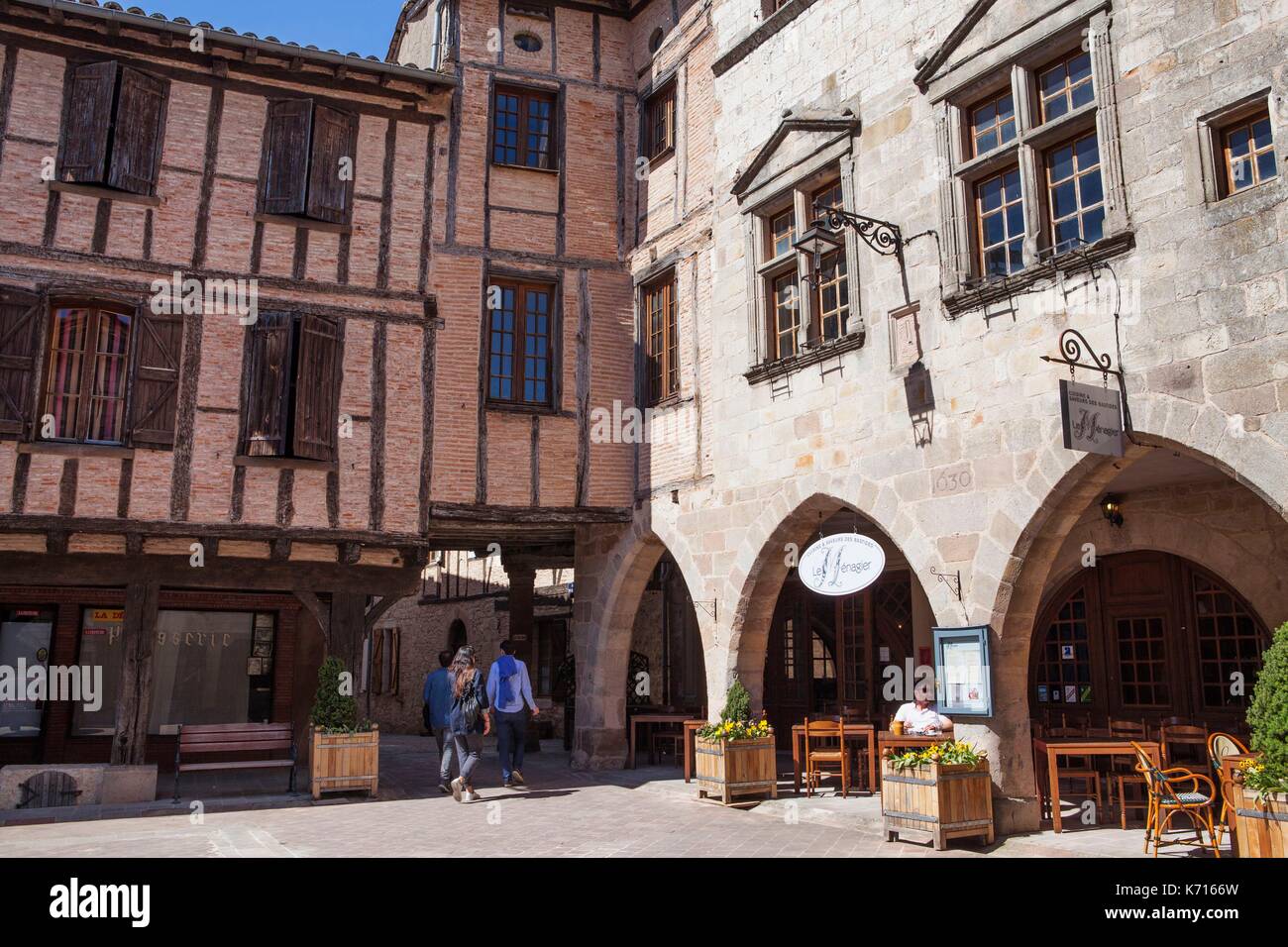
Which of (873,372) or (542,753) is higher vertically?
(873,372)

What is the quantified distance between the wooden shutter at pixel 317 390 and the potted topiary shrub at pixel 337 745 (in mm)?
2403

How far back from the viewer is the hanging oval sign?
9.01 m

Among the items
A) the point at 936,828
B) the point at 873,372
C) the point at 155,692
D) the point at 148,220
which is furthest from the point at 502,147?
the point at 936,828

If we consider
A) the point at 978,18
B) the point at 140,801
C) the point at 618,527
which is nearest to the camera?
the point at 978,18

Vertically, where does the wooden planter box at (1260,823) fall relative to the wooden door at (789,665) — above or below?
below

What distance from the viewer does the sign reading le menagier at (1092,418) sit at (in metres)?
6.90

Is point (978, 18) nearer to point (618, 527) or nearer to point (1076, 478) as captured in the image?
point (1076, 478)

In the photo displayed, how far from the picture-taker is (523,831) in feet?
27.4

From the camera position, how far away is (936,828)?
750cm

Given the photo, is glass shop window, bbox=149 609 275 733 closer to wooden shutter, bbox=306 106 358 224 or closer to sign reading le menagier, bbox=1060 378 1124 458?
wooden shutter, bbox=306 106 358 224

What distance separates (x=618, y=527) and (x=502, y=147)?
516cm

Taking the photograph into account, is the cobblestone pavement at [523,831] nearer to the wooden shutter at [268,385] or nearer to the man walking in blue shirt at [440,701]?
the man walking in blue shirt at [440,701]

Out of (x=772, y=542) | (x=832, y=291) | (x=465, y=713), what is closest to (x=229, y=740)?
(x=465, y=713)

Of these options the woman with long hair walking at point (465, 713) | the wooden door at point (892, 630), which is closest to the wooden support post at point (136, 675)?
the woman with long hair walking at point (465, 713)
